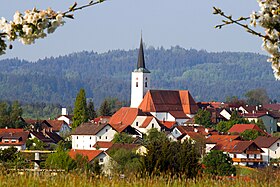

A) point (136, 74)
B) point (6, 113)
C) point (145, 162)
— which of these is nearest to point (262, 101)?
point (136, 74)

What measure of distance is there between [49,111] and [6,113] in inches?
2636

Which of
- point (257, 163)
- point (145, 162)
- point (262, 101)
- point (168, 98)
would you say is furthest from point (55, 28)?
point (262, 101)

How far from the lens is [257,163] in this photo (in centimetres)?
5291

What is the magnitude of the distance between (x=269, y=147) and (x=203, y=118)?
2222 cm

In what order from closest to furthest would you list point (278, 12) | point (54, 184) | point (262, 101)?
point (278, 12), point (54, 184), point (262, 101)

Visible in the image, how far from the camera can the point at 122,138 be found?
58.9 meters

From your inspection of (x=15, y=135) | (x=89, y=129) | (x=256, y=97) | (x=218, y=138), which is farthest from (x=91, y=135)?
(x=256, y=97)

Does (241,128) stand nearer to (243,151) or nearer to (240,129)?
(240,129)

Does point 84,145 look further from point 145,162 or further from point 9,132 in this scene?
point 145,162

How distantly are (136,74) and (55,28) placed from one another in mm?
89537

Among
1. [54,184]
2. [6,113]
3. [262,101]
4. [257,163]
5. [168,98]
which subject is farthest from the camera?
[262,101]

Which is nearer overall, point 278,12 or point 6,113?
point 278,12

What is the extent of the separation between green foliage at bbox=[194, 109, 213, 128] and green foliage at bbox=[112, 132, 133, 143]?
1650 centimetres

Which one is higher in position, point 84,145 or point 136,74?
point 136,74
